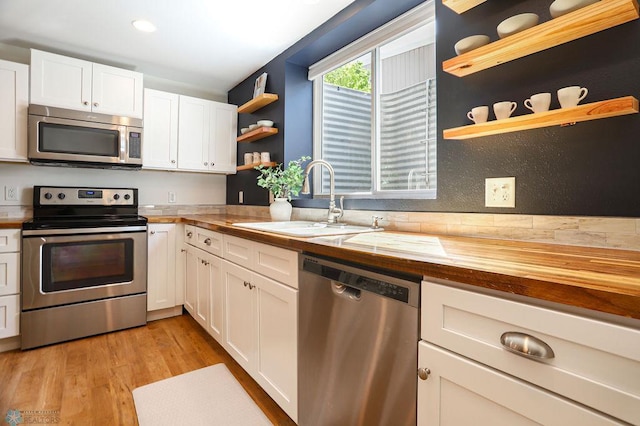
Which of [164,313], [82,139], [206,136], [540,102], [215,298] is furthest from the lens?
[206,136]

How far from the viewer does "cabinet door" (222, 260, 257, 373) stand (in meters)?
1.70

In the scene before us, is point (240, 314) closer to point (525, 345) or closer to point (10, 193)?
point (525, 345)

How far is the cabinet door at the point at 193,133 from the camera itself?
3.13 meters

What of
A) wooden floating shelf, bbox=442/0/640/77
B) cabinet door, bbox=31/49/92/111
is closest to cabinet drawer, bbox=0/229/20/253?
cabinet door, bbox=31/49/92/111

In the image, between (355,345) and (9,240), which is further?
(9,240)

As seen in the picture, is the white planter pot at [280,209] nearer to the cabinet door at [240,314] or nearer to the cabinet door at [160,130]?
the cabinet door at [240,314]

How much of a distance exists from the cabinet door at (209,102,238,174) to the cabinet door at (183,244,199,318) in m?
0.98

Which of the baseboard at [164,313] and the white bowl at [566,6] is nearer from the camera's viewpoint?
the white bowl at [566,6]

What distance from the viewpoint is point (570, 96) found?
1.05 meters

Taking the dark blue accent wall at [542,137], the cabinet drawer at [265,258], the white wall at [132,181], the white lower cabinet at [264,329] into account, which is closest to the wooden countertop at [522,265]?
the cabinet drawer at [265,258]

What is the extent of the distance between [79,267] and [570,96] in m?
3.08

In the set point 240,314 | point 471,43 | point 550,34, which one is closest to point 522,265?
point 550,34

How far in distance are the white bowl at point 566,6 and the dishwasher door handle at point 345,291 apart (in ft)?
3.67

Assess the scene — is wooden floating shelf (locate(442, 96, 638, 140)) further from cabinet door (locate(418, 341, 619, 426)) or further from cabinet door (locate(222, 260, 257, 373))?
cabinet door (locate(222, 260, 257, 373))
